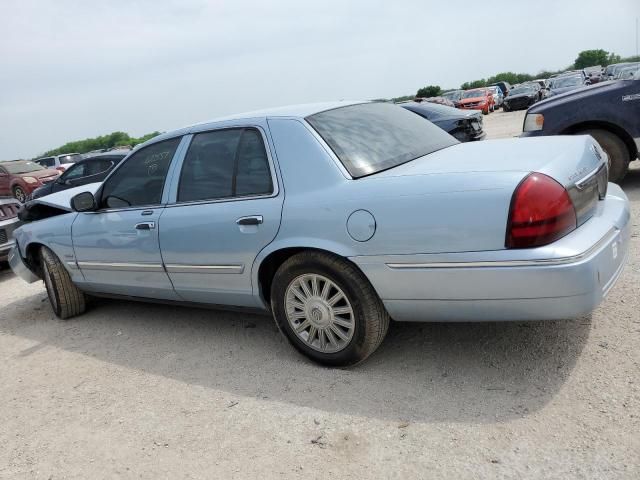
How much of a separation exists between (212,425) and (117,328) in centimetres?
216

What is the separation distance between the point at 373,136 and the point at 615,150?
4090 mm

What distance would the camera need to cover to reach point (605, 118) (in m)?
6.14

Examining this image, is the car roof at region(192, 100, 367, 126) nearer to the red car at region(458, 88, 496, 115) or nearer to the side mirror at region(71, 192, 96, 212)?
the side mirror at region(71, 192, 96, 212)

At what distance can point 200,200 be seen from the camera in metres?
3.73

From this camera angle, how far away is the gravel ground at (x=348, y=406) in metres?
2.40

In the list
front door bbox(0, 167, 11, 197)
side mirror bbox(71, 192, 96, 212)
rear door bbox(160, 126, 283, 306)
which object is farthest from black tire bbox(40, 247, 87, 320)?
front door bbox(0, 167, 11, 197)

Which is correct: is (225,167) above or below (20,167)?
above

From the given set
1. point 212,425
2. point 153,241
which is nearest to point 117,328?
point 153,241

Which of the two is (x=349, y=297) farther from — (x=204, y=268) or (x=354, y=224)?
(x=204, y=268)

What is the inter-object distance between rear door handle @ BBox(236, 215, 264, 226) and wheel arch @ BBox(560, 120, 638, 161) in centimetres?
458

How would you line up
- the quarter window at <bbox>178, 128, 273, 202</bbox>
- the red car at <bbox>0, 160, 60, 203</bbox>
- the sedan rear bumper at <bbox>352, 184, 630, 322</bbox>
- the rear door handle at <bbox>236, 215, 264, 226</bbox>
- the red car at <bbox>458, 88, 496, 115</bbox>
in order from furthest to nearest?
the red car at <bbox>458, 88, 496, 115</bbox>, the red car at <bbox>0, 160, 60, 203</bbox>, the quarter window at <bbox>178, 128, 273, 202</bbox>, the rear door handle at <bbox>236, 215, 264, 226</bbox>, the sedan rear bumper at <bbox>352, 184, 630, 322</bbox>

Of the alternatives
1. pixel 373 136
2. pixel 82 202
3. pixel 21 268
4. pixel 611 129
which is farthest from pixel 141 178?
pixel 611 129

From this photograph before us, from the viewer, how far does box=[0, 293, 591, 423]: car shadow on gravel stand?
110 inches

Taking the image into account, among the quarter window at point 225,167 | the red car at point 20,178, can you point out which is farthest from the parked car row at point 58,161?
the quarter window at point 225,167
